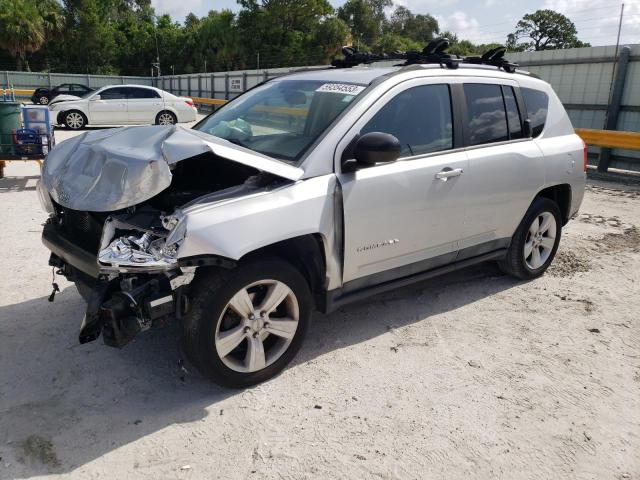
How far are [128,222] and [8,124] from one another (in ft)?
22.0

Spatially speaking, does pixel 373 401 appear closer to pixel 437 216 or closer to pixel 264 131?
pixel 437 216

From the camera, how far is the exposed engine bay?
107 inches

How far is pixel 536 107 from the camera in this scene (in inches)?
187

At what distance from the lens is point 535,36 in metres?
77.2

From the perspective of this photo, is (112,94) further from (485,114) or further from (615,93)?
(485,114)

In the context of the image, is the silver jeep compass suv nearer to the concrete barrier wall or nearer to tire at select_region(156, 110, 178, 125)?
the concrete barrier wall

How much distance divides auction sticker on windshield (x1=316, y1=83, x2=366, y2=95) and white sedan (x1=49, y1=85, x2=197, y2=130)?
15.1 metres

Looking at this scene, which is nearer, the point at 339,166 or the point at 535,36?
the point at 339,166

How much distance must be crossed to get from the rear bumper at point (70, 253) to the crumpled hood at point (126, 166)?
0.28 metres

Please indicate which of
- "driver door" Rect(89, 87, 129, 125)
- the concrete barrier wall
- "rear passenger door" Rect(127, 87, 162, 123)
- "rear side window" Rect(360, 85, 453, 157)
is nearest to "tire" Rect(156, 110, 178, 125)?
"rear passenger door" Rect(127, 87, 162, 123)

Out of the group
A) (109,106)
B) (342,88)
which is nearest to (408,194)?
(342,88)

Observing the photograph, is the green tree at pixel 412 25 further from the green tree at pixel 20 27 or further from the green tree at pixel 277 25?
the green tree at pixel 20 27

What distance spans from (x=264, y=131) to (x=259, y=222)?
1.15 m

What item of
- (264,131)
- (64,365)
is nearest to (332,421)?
(64,365)
